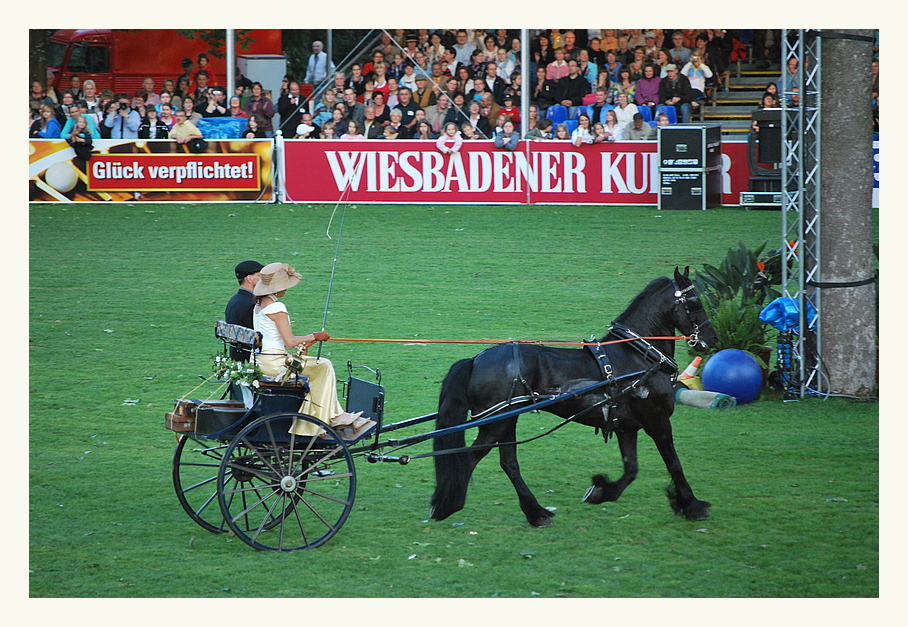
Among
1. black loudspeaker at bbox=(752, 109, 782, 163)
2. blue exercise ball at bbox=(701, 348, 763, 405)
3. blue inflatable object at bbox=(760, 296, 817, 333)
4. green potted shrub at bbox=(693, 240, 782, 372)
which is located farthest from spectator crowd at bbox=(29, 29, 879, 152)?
blue exercise ball at bbox=(701, 348, 763, 405)

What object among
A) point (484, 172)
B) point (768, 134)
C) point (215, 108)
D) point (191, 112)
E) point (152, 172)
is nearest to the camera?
point (768, 134)

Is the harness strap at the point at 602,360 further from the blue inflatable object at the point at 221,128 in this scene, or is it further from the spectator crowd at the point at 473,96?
the blue inflatable object at the point at 221,128

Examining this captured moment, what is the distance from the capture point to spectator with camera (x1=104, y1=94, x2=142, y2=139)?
71.0 ft

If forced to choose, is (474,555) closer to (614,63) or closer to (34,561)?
(34,561)

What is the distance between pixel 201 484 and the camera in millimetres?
7023

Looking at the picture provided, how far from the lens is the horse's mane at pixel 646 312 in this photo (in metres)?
7.40

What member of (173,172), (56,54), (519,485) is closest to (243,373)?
(519,485)

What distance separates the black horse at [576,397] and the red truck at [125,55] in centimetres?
2354

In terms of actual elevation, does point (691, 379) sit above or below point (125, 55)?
below

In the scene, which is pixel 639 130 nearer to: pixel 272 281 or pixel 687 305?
pixel 687 305

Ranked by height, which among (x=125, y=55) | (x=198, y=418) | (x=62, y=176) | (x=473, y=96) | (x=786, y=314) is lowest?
(x=198, y=418)

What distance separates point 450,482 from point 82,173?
1595 cm

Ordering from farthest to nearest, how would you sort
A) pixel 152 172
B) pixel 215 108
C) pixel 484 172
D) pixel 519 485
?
pixel 215 108 < pixel 152 172 < pixel 484 172 < pixel 519 485

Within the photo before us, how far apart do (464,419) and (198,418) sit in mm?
1747
